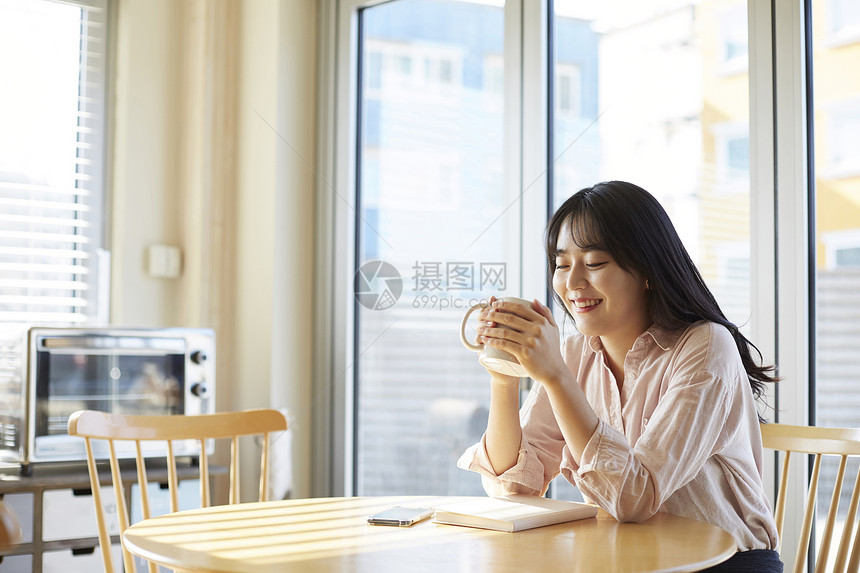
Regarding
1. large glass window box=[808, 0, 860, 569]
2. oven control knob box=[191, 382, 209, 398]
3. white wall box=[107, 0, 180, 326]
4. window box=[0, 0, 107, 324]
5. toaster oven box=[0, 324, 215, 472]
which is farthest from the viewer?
white wall box=[107, 0, 180, 326]

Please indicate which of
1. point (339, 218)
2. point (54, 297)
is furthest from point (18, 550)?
point (339, 218)

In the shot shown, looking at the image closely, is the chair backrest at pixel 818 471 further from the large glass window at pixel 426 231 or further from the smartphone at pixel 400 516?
the large glass window at pixel 426 231

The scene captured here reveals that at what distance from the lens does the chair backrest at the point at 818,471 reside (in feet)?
4.59

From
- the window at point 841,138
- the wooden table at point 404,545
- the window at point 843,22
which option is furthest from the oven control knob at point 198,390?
the window at point 843,22

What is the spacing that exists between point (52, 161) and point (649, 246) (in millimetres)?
2162

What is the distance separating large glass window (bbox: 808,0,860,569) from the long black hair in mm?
568

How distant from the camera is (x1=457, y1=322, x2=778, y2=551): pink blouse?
1163mm

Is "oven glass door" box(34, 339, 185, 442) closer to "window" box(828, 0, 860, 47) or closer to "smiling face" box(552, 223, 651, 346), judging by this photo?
"smiling face" box(552, 223, 651, 346)

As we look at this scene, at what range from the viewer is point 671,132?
2.18m

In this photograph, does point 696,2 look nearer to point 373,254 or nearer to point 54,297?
point 373,254

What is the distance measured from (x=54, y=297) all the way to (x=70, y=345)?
1.80 feet

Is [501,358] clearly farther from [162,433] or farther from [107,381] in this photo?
[107,381]
